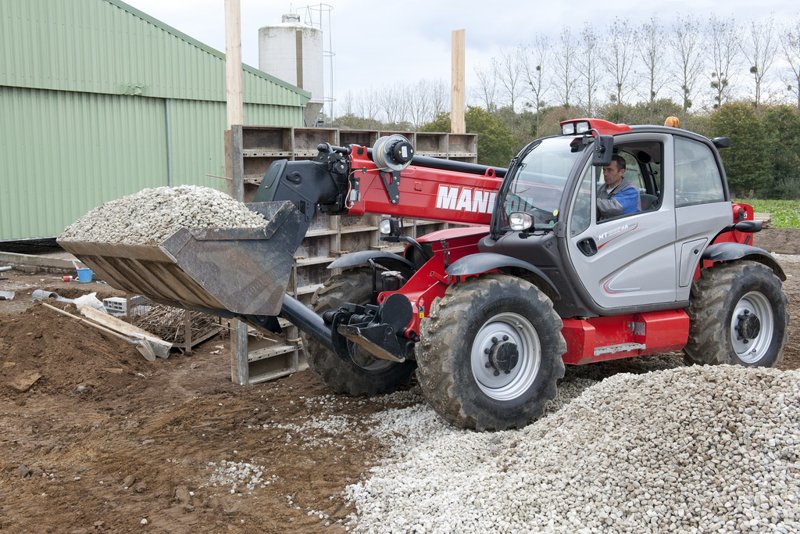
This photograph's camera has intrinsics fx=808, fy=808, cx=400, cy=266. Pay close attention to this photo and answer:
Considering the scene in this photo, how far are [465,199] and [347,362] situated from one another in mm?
1729

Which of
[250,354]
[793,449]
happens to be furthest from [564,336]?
[250,354]

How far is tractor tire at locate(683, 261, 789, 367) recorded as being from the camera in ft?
23.3

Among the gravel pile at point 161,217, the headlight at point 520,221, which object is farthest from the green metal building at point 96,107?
the headlight at point 520,221

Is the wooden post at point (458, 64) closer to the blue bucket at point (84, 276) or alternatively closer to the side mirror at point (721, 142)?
the side mirror at point (721, 142)

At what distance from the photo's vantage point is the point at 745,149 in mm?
28359

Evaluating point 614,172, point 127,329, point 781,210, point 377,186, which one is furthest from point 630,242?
point 781,210

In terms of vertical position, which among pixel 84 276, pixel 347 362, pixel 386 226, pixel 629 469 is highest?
pixel 386 226

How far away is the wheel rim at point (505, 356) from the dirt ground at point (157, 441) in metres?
1.01

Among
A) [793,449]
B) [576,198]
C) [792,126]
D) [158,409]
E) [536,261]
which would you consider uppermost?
[792,126]

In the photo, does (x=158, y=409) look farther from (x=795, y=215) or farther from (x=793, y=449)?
(x=795, y=215)

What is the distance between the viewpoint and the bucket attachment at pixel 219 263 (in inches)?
198

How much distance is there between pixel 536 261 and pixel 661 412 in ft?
5.82

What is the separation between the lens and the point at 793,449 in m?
4.56

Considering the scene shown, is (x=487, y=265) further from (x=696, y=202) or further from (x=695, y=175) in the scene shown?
(x=695, y=175)
